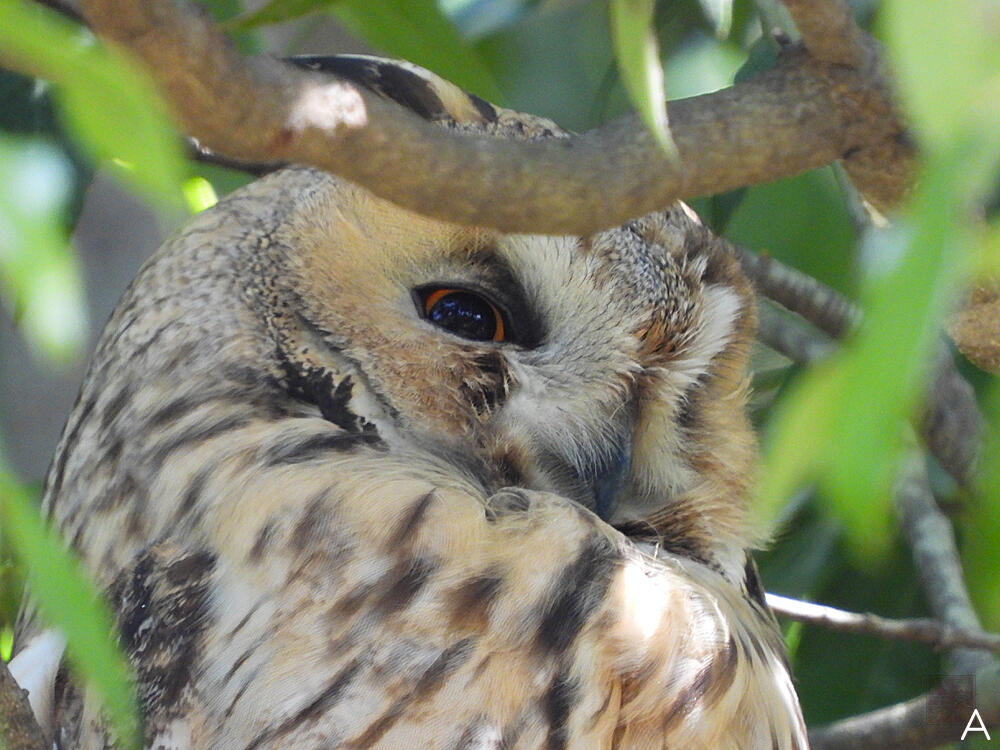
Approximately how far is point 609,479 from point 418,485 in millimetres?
244

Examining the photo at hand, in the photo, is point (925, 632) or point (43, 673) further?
point (925, 632)

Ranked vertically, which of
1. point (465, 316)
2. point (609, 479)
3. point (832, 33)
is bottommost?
point (609, 479)

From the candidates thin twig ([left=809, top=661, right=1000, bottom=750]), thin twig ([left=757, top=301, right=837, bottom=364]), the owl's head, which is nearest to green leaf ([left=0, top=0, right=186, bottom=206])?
the owl's head

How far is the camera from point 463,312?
4.28 feet

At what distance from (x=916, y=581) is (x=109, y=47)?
4.88 feet

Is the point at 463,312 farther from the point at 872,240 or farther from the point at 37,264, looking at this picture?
the point at 37,264

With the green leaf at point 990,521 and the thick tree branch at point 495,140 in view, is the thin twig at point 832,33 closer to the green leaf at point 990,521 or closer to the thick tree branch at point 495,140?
the thick tree branch at point 495,140

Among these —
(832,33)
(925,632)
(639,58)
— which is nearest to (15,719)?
(639,58)

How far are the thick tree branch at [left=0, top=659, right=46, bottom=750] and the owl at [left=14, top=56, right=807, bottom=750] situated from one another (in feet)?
0.89

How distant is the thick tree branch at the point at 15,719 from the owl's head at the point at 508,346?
510 millimetres

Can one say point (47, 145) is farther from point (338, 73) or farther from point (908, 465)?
point (908, 465)

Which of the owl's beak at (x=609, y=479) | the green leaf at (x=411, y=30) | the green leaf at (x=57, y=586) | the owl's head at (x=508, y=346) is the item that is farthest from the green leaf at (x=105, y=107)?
the green leaf at (x=411, y=30)

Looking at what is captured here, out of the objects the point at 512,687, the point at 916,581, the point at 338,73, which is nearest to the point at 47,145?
the point at 338,73

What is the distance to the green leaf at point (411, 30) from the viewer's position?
153 cm
